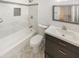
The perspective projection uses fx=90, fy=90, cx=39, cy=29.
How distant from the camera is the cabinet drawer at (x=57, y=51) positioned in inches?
64.0

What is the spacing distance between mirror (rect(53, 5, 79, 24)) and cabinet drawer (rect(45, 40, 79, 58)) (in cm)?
72

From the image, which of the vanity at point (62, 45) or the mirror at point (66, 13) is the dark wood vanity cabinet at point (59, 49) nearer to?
the vanity at point (62, 45)

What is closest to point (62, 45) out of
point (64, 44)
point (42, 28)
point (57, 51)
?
point (64, 44)

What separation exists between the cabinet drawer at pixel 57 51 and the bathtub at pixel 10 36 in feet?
3.15

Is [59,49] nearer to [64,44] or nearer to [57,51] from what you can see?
[57,51]

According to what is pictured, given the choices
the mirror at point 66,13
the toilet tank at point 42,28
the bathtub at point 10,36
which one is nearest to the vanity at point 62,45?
the mirror at point 66,13

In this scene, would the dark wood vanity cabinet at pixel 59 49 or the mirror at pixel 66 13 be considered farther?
the mirror at pixel 66 13

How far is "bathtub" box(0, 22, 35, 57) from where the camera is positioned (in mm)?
2320

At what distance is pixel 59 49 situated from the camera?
183 centimetres

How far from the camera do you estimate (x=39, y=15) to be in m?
3.20

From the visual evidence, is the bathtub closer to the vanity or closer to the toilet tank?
the toilet tank

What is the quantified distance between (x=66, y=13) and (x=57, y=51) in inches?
38.3

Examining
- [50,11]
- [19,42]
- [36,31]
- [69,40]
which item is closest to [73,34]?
[69,40]

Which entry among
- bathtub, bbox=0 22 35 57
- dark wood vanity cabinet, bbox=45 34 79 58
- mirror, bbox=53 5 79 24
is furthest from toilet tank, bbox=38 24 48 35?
dark wood vanity cabinet, bbox=45 34 79 58
